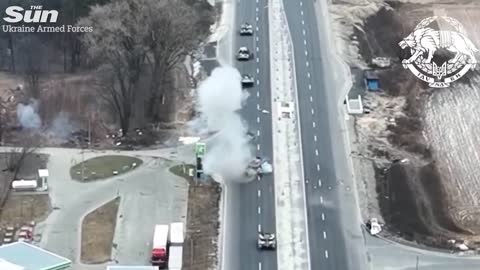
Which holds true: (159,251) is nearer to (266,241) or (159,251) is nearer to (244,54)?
(266,241)

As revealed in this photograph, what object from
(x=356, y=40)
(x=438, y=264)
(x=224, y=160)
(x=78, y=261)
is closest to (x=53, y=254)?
(x=78, y=261)

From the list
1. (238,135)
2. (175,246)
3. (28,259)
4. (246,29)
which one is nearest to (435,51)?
(246,29)

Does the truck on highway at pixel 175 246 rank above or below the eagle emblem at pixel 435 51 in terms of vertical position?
below

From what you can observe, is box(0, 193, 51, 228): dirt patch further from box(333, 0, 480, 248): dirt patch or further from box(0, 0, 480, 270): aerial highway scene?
box(333, 0, 480, 248): dirt patch

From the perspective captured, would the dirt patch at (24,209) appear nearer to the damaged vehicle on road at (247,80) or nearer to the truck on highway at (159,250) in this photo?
the truck on highway at (159,250)

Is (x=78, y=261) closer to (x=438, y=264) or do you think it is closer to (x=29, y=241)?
(x=29, y=241)

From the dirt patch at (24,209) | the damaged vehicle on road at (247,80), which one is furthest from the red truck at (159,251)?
the damaged vehicle on road at (247,80)

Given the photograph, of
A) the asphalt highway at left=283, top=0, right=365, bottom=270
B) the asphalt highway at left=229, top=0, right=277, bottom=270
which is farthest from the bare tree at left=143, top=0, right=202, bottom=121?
the asphalt highway at left=283, top=0, right=365, bottom=270
